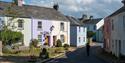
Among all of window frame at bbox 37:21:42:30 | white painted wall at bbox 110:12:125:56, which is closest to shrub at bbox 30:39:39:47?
window frame at bbox 37:21:42:30

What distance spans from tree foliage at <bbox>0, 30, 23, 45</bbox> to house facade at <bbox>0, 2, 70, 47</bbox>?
6.29 ft

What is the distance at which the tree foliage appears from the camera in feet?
168

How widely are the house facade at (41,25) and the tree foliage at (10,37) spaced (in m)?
1.92

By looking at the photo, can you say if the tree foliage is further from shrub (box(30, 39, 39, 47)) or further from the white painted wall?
the white painted wall

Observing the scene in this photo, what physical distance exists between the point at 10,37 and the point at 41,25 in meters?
12.0

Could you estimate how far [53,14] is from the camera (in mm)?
71375

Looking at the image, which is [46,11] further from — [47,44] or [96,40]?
[96,40]

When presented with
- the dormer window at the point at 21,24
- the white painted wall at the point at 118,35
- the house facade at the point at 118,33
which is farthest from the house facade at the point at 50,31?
the white painted wall at the point at 118,35

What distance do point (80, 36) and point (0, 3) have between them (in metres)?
27.0

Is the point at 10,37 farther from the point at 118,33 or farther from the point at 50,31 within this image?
the point at 118,33

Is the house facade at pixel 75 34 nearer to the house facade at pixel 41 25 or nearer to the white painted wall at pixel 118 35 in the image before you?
the house facade at pixel 41 25

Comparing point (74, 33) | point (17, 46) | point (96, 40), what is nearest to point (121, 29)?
point (17, 46)

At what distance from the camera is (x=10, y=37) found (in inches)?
2180

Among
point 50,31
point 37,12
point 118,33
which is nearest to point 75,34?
point 50,31
